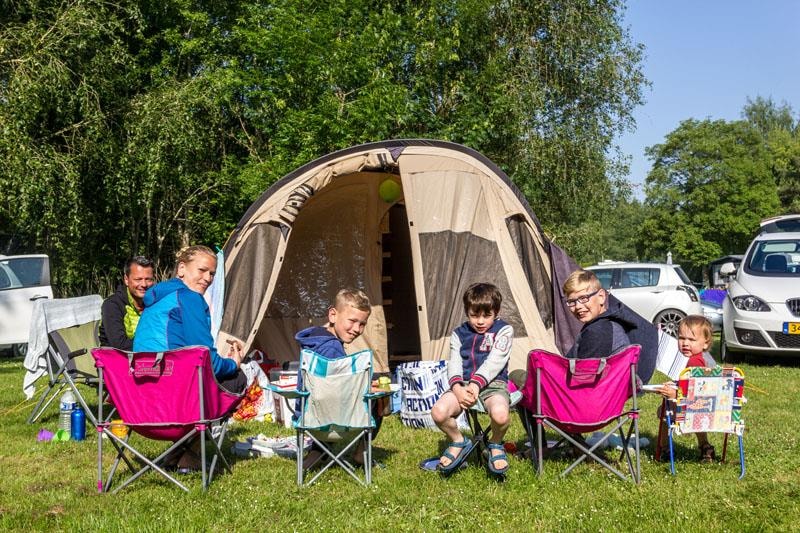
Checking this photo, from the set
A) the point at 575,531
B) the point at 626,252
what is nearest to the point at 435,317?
the point at 575,531

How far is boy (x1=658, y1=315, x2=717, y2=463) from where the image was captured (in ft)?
15.1

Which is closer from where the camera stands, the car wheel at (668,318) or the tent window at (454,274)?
the tent window at (454,274)

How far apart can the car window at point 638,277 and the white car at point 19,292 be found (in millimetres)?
8996

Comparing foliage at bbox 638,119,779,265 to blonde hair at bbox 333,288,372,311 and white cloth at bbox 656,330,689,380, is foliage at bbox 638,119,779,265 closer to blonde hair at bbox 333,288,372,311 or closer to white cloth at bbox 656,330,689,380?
white cloth at bbox 656,330,689,380

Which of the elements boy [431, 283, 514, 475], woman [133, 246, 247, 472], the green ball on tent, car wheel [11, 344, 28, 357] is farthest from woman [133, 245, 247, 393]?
car wheel [11, 344, 28, 357]

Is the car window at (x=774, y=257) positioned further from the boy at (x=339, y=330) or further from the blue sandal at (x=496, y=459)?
the boy at (x=339, y=330)

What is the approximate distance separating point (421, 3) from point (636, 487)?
1437 centimetres

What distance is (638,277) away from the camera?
41.0 ft

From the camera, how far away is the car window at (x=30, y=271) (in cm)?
1150

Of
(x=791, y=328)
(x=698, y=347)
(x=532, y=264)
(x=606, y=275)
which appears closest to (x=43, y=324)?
(x=532, y=264)

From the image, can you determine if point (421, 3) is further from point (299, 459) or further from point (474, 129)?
point (299, 459)

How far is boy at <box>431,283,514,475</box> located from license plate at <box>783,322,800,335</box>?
18.3 feet

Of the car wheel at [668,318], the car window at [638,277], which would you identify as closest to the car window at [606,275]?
the car window at [638,277]

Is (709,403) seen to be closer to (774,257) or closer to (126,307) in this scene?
(126,307)
